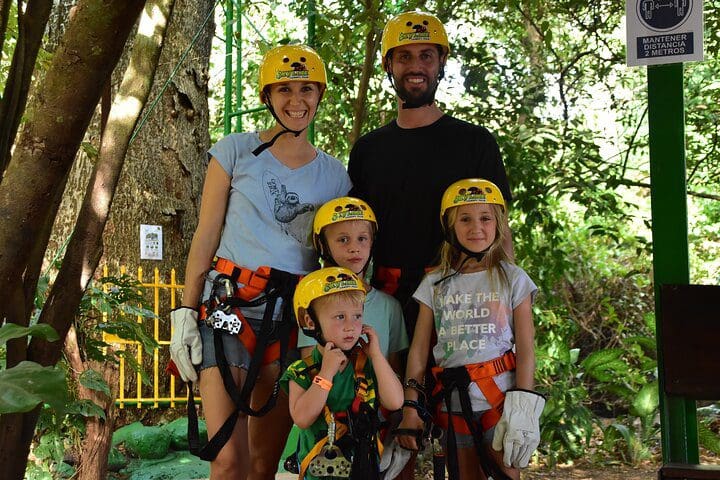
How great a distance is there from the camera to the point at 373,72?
24.3ft

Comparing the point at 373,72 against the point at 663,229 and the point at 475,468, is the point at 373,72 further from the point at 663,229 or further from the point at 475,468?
the point at 475,468

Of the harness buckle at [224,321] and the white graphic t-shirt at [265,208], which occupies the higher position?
the white graphic t-shirt at [265,208]

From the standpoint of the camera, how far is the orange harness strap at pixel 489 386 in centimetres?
340

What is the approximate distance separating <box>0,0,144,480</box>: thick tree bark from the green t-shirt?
1185mm

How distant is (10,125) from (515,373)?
204cm

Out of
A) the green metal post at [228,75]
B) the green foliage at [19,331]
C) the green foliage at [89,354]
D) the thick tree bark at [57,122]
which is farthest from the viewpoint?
the green metal post at [228,75]

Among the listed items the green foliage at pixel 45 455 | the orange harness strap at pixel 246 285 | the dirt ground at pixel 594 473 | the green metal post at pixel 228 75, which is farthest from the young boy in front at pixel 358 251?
the green metal post at pixel 228 75

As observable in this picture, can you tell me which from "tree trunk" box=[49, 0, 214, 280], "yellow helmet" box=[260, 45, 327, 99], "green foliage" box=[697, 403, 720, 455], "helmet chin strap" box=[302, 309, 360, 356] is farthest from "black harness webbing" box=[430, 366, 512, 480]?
"tree trunk" box=[49, 0, 214, 280]

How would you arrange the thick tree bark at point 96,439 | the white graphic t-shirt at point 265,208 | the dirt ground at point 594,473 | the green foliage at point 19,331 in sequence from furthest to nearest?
the dirt ground at point 594,473 → the thick tree bark at point 96,439 → the white graphic t-shirt at point 265,208 → the green foliage at point 19,331

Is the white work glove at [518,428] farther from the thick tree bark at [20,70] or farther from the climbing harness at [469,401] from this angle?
the thick tree bark at [20,70]

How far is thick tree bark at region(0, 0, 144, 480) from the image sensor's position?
8.00 feet

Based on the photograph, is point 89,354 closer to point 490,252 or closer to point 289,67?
point 289,67

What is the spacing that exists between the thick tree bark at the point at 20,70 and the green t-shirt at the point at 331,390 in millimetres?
1281

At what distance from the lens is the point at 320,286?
3.24m
